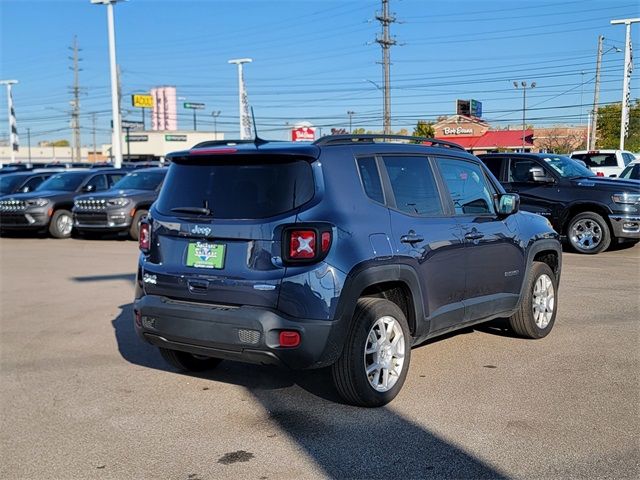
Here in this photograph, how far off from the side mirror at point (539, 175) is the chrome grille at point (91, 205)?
972 centimetres

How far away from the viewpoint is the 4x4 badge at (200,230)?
4531 millimetres

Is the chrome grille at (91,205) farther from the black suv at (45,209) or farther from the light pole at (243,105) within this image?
the light pole at (243,105)

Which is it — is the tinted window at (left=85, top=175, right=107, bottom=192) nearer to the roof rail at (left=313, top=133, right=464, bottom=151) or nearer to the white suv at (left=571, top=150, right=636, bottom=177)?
the roof rail at (left=313, top=133, right=464, bottom=151)

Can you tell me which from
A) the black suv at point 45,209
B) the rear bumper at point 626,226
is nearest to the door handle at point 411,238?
the rear bumper at point 626,226

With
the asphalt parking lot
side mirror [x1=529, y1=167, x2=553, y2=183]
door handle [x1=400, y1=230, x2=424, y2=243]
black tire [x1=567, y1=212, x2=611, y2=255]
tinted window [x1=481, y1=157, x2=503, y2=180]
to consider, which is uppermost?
tinted window [x1=481, y1=157, x2=503, y2=180]

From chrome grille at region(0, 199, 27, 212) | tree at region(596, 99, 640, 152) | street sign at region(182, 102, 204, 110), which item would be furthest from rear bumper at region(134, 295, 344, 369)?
street sign at region(182, 102, 204, 110)

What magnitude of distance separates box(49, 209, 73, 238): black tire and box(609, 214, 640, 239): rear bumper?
43.0ft

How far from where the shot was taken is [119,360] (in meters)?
6.07

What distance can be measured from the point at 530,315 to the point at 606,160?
66.2ft

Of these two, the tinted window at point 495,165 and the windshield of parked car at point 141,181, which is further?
the windshield of parked car at point 141,181

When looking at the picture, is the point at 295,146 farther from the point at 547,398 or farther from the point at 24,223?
the point at 24,223

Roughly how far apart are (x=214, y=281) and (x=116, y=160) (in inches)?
1004

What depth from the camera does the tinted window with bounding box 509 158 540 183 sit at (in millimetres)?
13070

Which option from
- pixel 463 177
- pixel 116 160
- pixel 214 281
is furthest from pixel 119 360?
pixel 116 160
